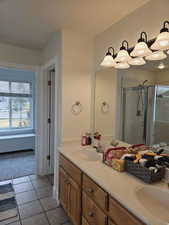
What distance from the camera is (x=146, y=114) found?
162 centimetres

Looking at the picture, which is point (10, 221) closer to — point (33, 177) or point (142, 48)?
point (33, 177)

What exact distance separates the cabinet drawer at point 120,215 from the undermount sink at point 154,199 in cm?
Answer: 16

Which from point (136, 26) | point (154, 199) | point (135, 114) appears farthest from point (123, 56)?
point (154, 199)

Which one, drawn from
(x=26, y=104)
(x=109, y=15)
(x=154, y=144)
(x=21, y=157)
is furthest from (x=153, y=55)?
(x=26, y=104)

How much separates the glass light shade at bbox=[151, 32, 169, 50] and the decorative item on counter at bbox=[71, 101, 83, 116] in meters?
1.21

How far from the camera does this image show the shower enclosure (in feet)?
4.76

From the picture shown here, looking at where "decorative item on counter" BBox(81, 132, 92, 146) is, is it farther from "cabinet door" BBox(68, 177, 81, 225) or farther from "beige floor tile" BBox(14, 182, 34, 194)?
"beige floor tile" BBox(14, 182, 34, 194)

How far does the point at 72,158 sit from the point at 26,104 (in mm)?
3744

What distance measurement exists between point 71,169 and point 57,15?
5.81 ft

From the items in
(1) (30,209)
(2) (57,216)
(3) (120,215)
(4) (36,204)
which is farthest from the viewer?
(4) (36,204)

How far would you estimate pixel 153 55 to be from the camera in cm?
149

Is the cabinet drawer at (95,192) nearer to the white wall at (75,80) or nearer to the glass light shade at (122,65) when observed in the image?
the white wall at (75,80)

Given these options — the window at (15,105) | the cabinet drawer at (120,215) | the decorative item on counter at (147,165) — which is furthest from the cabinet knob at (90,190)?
the window at (15,105)

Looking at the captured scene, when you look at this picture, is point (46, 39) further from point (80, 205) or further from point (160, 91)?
point (80, 205)
